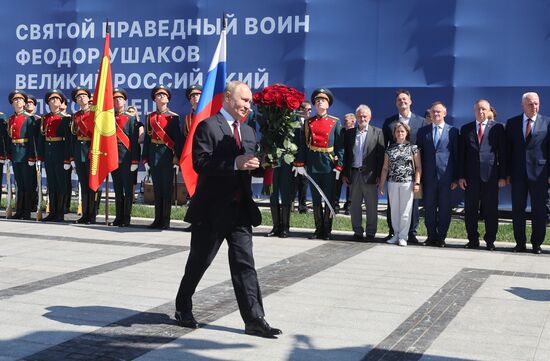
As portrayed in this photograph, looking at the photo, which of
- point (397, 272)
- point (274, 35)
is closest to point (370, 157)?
point (397, 272)

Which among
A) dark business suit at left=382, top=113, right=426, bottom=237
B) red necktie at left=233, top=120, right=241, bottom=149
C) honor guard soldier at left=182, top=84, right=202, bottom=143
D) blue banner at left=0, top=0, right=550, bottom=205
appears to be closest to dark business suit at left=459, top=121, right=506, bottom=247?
dark business suit at left=382, top=113, right=426, bottom=237

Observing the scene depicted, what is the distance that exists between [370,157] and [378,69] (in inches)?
127

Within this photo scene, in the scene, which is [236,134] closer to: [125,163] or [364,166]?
[364,166]

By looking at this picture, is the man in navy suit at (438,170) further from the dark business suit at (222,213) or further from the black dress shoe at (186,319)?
the black dress shoe at (186,319)

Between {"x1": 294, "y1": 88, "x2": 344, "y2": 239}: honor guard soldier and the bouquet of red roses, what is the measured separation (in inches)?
192

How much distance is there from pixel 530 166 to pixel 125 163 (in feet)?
17.8

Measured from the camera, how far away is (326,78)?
13.4m

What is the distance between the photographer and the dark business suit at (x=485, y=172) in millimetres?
9656

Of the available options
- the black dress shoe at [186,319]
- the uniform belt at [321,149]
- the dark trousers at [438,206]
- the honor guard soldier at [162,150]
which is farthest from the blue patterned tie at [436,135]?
the black dress shoe at [186,319]

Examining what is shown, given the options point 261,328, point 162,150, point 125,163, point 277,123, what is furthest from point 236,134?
point 125,163

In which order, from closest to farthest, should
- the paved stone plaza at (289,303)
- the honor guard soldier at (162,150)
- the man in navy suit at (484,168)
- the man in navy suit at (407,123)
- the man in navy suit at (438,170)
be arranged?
the paved stone plaza at (289,303) → the man in navy suit at (484,168) → the man in navy suit at (438,170) → the man in navy suit at (407,123) → the honor guard soldier at (162,150)

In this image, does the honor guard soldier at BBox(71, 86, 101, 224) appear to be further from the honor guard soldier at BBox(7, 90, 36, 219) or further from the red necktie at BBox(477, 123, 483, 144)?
the red necktie at BBox(477, 123, 483, 144)

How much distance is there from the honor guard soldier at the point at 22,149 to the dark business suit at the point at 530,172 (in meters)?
6.80

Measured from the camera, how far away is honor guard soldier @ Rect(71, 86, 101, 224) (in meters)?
11.4
